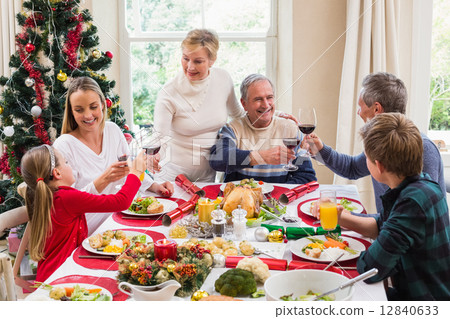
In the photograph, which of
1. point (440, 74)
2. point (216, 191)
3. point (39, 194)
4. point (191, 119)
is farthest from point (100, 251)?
point (440, 74)

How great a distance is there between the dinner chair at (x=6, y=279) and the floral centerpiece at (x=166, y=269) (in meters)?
0.28

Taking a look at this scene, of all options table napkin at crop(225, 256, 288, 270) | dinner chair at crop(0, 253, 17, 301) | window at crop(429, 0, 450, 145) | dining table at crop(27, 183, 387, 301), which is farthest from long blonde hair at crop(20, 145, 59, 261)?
window at crop(429, 0, 450, 145)

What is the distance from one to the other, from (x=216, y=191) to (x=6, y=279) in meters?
1.32

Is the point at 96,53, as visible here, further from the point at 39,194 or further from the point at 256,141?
the point at 39,194

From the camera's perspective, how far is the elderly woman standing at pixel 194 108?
2.67 meters

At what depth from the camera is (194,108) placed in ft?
9.01

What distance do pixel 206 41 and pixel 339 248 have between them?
1468 mm

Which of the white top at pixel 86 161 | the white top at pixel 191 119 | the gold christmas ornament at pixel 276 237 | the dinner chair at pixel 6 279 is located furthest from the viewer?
the white top at pixel 191 119

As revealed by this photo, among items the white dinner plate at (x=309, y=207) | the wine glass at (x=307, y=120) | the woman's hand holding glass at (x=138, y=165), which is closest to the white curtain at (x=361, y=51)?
the wine glass at (x=307, y=120)

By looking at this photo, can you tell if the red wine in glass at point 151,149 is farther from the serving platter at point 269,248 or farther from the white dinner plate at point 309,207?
the white dinner plate at point 309,207

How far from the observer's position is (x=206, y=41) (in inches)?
104
